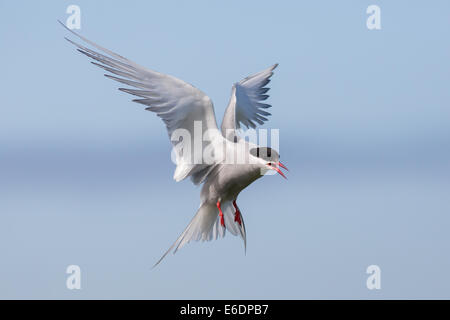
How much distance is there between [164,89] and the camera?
17.3 feet

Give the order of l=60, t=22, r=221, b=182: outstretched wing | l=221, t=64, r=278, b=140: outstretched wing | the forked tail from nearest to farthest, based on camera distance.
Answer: l=60, t=22, r=221, b=182: outstretched wing, the forked tail, l=221, t=64, r=278, b=140: outstretched wing

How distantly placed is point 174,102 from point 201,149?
1.33ft

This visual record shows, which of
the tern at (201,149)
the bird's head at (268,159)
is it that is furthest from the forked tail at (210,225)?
the bird's head at (268,159)

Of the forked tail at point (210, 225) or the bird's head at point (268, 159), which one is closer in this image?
the bird's head at point (268, 159)

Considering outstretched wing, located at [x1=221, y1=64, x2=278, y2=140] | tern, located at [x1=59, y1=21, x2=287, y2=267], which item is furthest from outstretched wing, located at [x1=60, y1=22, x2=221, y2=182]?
outstretched wing, located at [x1=221, y1=64, x2=278, y2=140]

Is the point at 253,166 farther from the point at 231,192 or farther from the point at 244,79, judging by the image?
the point at 244,79

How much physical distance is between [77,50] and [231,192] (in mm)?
1528

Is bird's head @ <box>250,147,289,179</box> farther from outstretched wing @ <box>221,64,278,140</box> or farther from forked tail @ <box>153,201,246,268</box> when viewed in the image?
outstretched wing @ <box>221,64,278,140</box>

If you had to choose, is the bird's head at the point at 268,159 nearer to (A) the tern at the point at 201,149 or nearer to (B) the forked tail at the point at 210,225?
(A) the tern at the point at 201,149

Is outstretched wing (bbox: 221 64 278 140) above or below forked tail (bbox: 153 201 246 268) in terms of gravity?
above

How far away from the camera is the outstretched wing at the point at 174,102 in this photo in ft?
16.8

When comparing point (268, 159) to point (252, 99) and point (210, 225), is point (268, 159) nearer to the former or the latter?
point (210, 225)

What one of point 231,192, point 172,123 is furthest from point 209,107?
point 231,192

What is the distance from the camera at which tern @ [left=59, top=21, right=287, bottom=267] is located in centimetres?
520
